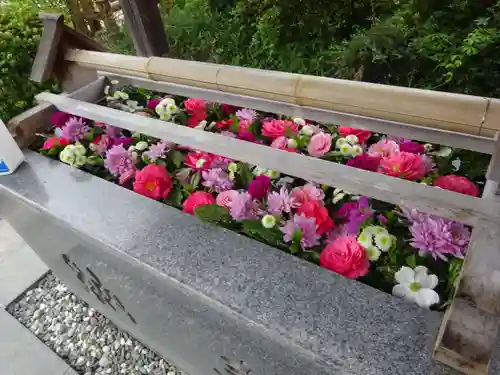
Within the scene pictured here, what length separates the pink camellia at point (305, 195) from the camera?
1.15 metres

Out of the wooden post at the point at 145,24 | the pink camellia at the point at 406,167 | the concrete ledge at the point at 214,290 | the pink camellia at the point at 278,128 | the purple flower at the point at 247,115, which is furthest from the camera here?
the wooden post at the point at 145,24

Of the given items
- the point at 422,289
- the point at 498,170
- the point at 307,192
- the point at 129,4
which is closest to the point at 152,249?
the point at 307,192

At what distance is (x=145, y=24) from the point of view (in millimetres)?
2281

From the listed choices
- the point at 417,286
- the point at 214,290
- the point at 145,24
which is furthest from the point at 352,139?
the point at 145,24

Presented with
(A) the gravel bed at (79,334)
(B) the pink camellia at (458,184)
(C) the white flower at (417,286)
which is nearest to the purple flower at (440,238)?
(C) the white flower at (417,286)

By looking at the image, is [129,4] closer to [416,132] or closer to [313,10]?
[313,10]

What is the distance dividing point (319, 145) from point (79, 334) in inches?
64.5

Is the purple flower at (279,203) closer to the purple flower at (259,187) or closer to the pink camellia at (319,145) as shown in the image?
the purple flower at (259,187)

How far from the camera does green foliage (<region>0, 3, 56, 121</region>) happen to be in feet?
6.56

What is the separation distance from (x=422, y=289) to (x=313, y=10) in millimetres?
2167

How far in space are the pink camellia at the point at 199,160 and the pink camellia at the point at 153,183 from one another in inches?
4.0

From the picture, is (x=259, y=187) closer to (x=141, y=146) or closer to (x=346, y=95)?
(x=346, y=95)

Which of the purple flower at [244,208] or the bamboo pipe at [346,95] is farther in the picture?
the purple flower at [244,208]

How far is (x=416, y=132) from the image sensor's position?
100 centimetres
